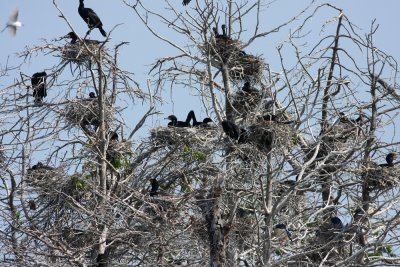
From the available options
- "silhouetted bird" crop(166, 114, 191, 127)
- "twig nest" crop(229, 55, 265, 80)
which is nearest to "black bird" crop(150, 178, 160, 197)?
"silhouetted bird" crop(166, 114, 191, 127)

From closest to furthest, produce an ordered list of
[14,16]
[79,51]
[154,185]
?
[154,185], [14,16], [79,51]

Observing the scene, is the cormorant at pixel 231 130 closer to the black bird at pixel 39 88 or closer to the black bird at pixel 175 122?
the black bird at pixel 175 122

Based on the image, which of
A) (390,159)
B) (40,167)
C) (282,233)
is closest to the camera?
(282,233)

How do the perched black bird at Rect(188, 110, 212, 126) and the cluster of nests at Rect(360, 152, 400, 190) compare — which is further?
the perched black bird at Rect(188, 110, 212, 126)

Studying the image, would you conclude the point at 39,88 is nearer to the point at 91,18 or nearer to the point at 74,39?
the point at 74,39

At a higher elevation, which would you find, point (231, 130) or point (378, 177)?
point (231, 130)

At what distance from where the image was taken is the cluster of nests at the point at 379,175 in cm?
2131

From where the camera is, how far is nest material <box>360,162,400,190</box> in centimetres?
2131

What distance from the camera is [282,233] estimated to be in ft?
68.4

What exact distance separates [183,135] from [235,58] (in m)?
1.46

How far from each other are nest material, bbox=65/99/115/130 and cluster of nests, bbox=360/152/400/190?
4.33 meters

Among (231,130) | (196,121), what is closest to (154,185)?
(231,130)

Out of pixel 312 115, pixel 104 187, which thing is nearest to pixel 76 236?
pixel 104 187

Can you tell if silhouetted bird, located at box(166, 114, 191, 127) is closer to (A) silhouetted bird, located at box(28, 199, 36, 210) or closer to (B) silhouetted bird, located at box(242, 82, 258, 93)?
(B) silhouetted bird, located at box(242, 82, 258, 93)
